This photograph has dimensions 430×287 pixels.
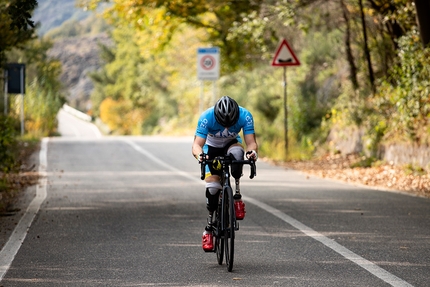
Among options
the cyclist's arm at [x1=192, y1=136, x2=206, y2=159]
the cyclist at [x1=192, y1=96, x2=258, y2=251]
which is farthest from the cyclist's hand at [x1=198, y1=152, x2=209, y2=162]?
the cyclist's arm at [x1=192, y1=136, x2=206, y2=159]

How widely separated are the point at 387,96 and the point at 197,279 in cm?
1306

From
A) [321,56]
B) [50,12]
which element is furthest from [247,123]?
[50,12]

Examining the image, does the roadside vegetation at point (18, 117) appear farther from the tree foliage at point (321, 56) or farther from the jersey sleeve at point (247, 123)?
the tree foliage at point (321, 56)

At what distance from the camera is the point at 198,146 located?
7.79 metres

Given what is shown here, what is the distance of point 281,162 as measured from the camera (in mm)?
22250

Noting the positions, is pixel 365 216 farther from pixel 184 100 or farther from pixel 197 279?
pixel 184 100

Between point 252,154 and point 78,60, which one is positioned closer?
point 252,154

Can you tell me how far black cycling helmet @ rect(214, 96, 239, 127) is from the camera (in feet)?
24.7

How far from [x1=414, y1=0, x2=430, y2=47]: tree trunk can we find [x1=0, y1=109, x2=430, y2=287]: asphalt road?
140 inches

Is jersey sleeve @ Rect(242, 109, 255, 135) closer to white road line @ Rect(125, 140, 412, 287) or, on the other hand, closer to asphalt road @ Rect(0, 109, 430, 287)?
asphalt road @ Rect(0, 109, 430, 287)

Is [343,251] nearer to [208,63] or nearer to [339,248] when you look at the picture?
[339,248]

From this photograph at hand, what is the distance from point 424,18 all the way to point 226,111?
10.4 m

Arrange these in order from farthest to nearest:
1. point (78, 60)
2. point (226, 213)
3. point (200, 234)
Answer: point (78, 60) → point (200, 234) → point (226, 213)

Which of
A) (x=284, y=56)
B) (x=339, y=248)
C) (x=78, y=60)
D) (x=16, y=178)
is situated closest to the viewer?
(x=339, y=248)
